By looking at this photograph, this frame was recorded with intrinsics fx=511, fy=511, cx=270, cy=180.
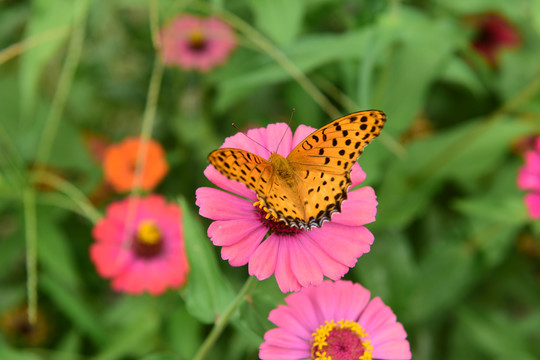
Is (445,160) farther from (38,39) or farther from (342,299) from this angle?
(38,39)

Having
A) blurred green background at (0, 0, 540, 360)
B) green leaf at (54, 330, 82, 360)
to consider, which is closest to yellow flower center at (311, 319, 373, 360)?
blurred green background at (0, 0, 540, 360)

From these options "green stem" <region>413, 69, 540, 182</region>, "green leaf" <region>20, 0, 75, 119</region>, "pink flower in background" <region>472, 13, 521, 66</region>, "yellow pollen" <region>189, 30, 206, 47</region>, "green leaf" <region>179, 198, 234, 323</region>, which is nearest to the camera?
"green leaf" <region>179, 198, 234, 323</region>

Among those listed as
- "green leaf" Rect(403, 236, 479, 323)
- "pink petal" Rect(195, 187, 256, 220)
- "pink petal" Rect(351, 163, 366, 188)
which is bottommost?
"pink petal" Rect(195, 187, 256, 220)

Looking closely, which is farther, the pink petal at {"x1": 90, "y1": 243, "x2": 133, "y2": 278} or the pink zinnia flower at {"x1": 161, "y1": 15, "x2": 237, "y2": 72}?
the pink zinnia flower at {"x1": 161, "y1": 15, "x2": 237, "y2": 72}

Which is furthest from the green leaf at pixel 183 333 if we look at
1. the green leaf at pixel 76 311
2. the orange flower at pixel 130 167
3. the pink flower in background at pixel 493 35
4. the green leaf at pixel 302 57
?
the pink flower in background at pixel 493 35

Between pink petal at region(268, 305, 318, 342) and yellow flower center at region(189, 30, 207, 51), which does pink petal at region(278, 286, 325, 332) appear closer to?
pink petal at region(268, 305, 318, 342)

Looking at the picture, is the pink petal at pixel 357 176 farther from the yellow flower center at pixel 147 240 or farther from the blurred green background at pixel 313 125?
the yellow flower center at pixel 147 240
